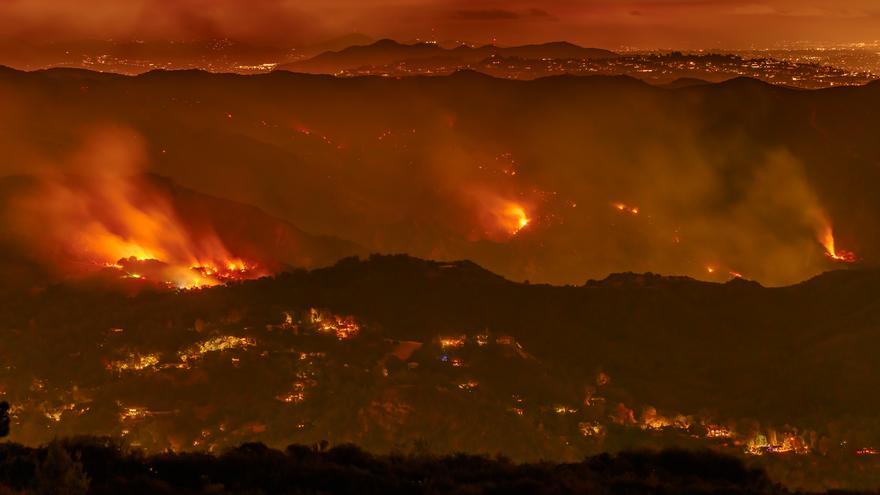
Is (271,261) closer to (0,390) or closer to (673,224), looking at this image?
(0,390)

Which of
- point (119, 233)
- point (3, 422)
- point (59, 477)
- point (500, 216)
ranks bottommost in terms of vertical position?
point (59, 477)

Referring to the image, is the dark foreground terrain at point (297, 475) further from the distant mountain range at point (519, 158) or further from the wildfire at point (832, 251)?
the wildfire at point (832, 251)

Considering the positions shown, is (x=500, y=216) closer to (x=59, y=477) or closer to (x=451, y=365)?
(x=451, y=365)

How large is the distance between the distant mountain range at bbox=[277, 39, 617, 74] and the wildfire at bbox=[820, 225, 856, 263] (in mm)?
61868

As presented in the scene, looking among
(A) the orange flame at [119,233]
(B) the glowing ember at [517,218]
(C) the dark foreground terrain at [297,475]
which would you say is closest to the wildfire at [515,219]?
(B) the glowing ember at [517,218]

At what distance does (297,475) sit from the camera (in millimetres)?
20172

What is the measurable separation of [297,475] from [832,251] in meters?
74.7

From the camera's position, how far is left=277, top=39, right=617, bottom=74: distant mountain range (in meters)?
140

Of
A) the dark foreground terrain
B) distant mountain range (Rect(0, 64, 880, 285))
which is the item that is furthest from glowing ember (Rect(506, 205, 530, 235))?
the dark foreground terrain

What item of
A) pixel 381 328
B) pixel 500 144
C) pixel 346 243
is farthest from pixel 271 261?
pixel 500 144

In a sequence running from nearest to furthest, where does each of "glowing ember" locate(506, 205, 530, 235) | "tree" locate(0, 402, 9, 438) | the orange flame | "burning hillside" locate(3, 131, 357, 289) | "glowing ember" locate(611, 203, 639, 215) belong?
"tree" locate(0, 402, 9, 438) → the orange flame → "burning hillside" locate(3, 131, 357, 289) → "glowing ember" locate(506, 205, 530, 235) → "glowing ember" locate(611, 203, 639, 215)

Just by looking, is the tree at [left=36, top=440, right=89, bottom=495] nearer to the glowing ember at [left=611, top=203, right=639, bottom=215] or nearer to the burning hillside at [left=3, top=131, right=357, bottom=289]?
the burning hillside at [left=3, top=131, right=357, bottom=289]

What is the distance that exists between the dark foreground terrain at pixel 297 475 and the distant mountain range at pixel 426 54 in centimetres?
11545

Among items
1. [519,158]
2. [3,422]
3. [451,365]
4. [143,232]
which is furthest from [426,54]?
[3,422]
